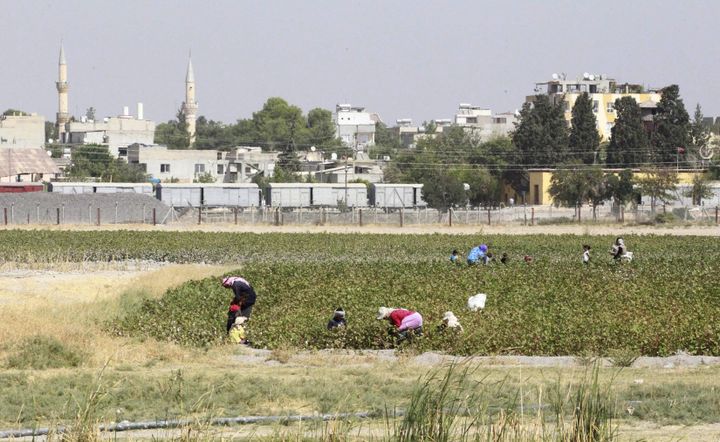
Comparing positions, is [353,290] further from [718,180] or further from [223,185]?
[718,180]

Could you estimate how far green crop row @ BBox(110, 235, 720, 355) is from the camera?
2314 centimetres

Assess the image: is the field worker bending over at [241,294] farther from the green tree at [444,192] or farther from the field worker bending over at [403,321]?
the green tree at [444,192]

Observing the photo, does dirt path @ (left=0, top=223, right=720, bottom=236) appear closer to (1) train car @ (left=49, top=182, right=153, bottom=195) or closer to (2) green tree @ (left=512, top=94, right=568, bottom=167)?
(1) train car @ (left=49, top=182, right=153, bottom=195)

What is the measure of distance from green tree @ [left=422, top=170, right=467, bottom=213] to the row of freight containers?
1.02 meters

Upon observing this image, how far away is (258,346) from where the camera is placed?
23.9 meters

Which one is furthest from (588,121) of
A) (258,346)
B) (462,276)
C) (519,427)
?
(519,427)

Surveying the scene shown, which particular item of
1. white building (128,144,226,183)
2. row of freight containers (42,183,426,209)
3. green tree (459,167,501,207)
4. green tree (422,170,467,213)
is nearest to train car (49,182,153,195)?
row of freight containers (42,183,426,209)

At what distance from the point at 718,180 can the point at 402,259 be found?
185 feet

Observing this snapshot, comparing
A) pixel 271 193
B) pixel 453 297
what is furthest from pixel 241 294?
pixel 271 193

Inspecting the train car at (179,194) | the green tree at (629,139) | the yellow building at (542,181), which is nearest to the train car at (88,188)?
the train car at (179,194)

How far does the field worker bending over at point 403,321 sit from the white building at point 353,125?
414 feet

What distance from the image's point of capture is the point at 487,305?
28688 millimetres

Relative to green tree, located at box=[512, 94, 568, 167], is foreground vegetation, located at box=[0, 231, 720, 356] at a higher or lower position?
lower

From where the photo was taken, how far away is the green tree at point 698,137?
102 meters
